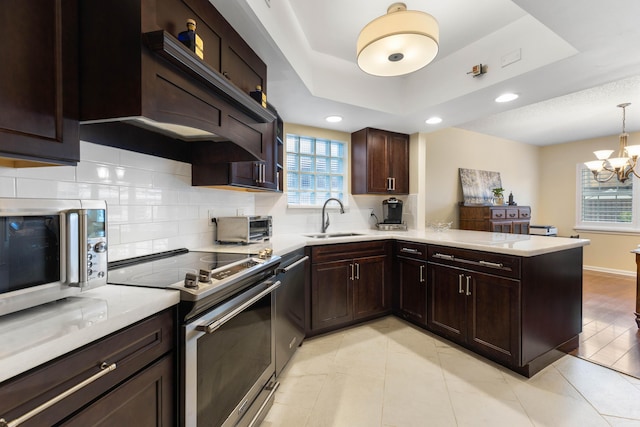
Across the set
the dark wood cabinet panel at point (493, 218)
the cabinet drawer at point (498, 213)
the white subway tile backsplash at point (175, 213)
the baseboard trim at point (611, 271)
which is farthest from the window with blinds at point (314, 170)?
the baseboard trim at point (611, 271)

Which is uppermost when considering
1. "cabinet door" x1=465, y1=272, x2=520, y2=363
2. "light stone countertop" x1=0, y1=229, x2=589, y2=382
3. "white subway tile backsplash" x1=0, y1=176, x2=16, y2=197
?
"white subway tile backsplash" x1=0, y1=176, x2=16, y2=197

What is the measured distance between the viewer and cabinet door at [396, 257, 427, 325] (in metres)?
2.74

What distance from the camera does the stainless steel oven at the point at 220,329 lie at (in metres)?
1.06

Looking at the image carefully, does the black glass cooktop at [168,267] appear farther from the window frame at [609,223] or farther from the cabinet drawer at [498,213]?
the window frame at [609,223]

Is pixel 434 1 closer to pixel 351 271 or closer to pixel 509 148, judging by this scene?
pixel 351 271

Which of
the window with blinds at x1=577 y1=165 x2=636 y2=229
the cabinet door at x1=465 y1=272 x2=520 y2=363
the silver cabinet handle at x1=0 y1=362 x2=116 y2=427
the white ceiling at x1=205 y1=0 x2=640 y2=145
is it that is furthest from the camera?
the window with blinds at x1=577 y1=165 x2=636 y2=229

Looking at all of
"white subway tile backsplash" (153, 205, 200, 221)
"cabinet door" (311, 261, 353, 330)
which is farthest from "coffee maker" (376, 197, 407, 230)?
"white subway tile backsplash" (153, 205, 200, 221)

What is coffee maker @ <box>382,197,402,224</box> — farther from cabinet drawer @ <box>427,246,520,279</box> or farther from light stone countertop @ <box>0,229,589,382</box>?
light stone countertop @ <box>0,229,589,382</box>

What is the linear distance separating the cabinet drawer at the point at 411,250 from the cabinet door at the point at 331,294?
22.7 inches

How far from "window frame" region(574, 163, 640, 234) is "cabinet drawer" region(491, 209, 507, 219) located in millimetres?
2548

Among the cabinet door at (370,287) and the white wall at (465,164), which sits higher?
the white wall at (465,164)

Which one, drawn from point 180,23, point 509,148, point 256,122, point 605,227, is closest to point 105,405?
point 180,23

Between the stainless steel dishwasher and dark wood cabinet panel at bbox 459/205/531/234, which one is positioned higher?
dark wood cabinet panel at bbox 459/205/531/234

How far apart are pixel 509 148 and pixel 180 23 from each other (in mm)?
6226
